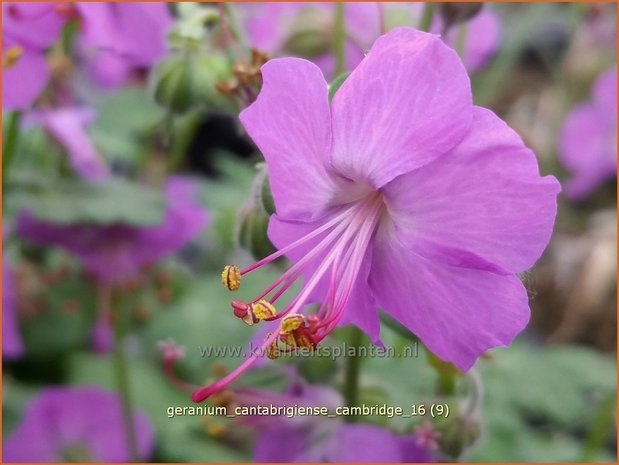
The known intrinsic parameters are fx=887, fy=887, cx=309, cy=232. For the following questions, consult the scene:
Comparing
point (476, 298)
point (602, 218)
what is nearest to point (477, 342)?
point (476, 298)

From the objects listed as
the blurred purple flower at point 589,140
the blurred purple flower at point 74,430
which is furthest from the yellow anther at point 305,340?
the blurred purple flower at point 589,140

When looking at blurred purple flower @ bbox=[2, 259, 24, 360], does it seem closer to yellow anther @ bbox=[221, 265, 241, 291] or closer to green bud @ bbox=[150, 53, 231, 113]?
green bud @ bbox=[150, 53, 231, 113]

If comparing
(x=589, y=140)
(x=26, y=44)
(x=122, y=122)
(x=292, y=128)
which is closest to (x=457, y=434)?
(x=292, y=128)

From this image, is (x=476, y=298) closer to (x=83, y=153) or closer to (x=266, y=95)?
(x=266, y=95)

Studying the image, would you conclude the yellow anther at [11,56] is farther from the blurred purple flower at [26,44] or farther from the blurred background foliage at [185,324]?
the blurred background foliage at [185,324]

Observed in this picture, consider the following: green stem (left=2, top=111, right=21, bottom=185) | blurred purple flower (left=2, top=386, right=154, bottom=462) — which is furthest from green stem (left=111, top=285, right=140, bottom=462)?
green stem (left=2, top=111, right=21, bottom=185)

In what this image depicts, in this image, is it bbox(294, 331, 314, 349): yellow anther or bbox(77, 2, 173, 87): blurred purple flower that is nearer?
bbox(294, 331, 314, 349): yellow anther

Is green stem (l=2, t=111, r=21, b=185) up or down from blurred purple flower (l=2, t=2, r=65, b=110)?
down
